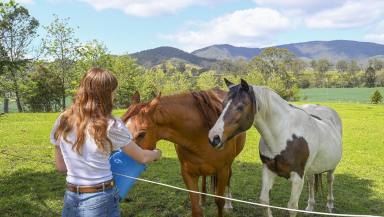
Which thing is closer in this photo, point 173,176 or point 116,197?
point 116,197

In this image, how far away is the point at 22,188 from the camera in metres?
7.62

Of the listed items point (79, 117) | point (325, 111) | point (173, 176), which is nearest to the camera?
point (79, 117)

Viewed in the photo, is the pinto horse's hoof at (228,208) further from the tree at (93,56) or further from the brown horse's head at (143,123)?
the tree at (93,56)

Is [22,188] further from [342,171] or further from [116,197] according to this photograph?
[342,171]

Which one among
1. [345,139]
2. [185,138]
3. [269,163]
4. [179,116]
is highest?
[179,116]

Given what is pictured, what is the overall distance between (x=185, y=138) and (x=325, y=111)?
3.00 metres

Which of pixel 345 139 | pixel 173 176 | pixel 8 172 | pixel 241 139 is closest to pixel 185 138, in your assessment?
pixel 241 139

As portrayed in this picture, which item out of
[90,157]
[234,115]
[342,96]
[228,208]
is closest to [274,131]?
[234,115]

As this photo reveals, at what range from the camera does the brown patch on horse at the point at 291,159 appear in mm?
4461

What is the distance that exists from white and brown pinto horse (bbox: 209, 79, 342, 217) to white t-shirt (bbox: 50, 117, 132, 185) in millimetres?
1406

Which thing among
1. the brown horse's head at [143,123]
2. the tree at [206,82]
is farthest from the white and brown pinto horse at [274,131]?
the tree at [206,82]

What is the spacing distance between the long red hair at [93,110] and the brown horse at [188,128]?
135cm

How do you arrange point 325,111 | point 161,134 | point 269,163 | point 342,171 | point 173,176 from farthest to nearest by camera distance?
point 342,171
point 173,176
point 325,111
point 269,163
point 161,134

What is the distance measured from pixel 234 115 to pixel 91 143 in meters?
1.76
